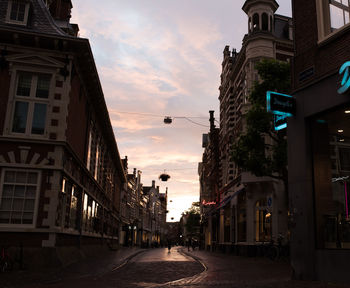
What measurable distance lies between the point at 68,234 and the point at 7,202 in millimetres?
3995

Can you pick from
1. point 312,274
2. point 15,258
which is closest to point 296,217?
point 312,274

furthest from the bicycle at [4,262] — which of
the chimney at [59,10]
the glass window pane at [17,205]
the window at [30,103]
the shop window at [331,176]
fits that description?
the chimney at [59,10]

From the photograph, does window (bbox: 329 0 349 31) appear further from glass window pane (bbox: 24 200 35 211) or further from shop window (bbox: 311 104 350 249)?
glass window pane (bbox: 24 200 35 211)

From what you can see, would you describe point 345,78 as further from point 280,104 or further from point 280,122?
point 280,122

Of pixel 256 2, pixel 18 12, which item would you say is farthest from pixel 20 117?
pixel 256 2

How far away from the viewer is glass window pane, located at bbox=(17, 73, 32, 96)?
1609 centimetres

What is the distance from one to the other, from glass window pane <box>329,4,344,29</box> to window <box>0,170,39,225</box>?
1169cm

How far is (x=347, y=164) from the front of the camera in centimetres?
991

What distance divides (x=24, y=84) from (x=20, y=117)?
1.48m

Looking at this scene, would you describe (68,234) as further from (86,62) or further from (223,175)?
(223,175)

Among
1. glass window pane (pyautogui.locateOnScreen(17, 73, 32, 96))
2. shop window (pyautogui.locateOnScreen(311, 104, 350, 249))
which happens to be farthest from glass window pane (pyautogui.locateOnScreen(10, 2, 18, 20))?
shop window (pyautogui.locateOnScreen(311, 104, 350, 249))

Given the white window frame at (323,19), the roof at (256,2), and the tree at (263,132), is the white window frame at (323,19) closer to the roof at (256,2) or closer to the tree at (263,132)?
the tree at (263,132)

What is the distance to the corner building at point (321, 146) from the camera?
9414 millimetres

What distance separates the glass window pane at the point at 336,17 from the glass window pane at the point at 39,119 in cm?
1138
